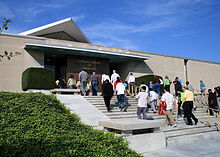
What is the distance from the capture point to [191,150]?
18.9 feet

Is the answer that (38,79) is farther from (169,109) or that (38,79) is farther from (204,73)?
(204,73)

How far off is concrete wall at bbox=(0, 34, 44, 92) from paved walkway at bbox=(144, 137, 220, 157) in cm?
1207

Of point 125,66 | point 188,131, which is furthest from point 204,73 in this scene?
point 188,131

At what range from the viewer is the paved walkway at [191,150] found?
527 cm

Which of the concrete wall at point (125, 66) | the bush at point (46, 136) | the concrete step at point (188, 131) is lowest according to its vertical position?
the concrete step at point (188, 131)

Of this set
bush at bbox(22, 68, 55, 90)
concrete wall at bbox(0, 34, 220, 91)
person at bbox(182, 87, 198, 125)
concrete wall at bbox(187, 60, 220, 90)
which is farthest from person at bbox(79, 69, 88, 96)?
concrete wall at bbox(187, 60, 220, 90)

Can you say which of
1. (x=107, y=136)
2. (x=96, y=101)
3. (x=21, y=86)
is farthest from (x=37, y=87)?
(x=107, y=136)

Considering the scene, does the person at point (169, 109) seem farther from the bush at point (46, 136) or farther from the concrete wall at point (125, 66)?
the concrete wall at point (125, 66)

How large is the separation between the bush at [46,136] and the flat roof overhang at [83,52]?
8759 millimetres

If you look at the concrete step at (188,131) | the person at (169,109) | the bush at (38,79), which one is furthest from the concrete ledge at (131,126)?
the bush at (38,79)

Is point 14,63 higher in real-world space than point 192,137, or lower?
higher

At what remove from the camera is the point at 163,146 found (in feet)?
19.5

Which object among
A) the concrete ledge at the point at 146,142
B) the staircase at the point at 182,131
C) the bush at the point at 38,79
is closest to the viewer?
the concrete ledge at the point at 146,142

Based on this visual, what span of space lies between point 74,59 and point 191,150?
1322cm
